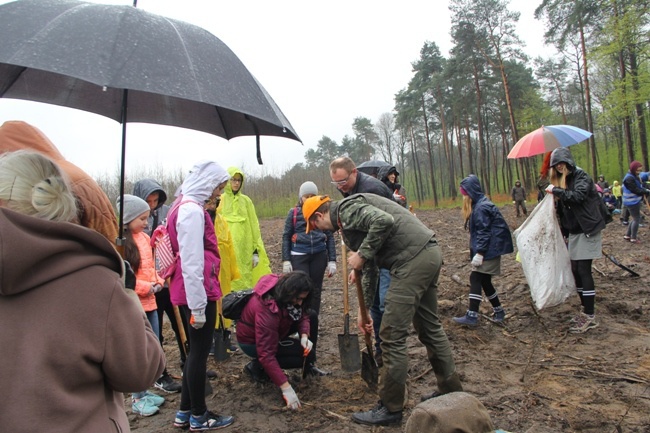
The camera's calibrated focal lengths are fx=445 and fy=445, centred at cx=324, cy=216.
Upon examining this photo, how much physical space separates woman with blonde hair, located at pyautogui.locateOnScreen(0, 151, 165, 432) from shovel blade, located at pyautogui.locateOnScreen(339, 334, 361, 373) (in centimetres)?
299

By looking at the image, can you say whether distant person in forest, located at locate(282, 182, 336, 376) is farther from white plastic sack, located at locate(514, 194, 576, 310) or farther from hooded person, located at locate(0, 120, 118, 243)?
hooded person, located at locate(0, 120, 118, 243)

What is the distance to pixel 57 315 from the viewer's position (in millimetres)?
1207

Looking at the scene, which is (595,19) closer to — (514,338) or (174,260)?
(514,338)

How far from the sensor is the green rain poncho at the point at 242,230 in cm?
527

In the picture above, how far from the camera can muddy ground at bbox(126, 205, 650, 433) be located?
129 inches

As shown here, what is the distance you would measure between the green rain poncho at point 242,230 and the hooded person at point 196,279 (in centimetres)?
190

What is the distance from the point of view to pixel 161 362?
1483 mm

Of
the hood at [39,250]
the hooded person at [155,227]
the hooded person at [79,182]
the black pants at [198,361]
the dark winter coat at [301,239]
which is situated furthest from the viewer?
the dark winter coat at [301,239]

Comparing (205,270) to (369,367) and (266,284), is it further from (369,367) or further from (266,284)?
(369,367)

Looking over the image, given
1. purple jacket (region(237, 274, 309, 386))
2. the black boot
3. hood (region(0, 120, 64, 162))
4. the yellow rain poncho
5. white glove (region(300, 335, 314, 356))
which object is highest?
hood (region(0, 120, 64, 162))

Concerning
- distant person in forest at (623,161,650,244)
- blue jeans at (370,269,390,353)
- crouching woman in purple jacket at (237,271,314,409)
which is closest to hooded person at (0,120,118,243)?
crouching woman in purple jacket at (237,271,314,409)

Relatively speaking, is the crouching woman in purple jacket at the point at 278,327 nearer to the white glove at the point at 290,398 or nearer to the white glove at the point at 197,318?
the white glove at the point at 290,398

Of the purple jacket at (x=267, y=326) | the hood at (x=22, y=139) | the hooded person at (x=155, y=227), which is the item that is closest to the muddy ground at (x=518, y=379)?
the hooded person at (x=155, y=227)

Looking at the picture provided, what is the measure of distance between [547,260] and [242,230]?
11.7ft
